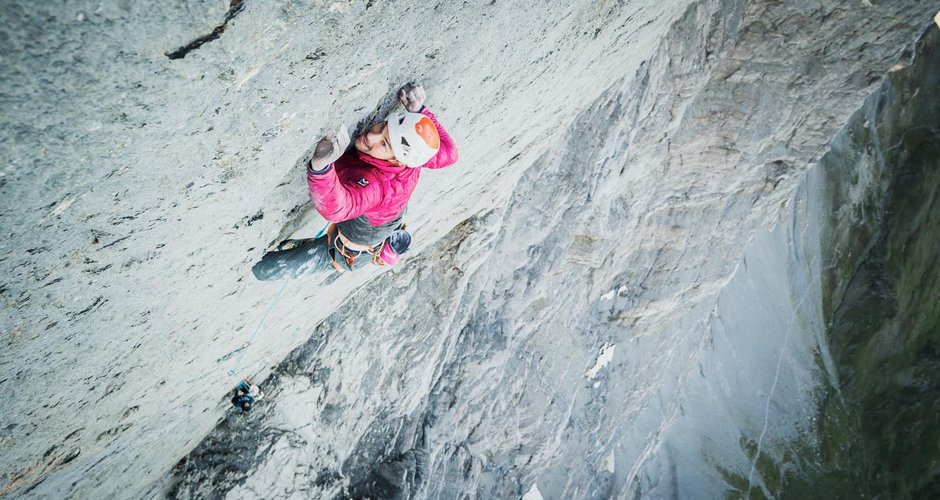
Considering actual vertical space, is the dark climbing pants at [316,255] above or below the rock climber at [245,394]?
above

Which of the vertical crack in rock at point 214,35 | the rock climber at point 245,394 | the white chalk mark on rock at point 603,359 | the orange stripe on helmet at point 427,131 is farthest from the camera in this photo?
the white chalk mark on rock at point 603,359

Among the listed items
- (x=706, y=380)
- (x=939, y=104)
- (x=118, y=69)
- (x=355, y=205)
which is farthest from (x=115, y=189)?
(x=939, y=104)

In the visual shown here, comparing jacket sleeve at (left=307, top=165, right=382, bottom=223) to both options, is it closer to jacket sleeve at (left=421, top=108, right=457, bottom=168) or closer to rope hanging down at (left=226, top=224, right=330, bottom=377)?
jacket sleeve at (left=421, top=108, right=457, bottom=168)

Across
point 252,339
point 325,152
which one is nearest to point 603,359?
point 252,339

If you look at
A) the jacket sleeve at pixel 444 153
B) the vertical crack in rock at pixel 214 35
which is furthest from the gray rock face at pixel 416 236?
the jacket sleeve at pixel 444 153

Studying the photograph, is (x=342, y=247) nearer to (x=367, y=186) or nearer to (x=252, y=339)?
(x=367, y=186)

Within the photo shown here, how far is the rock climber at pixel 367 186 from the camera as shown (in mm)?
2664

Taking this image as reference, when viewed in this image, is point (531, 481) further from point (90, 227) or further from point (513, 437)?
point (90, 227)

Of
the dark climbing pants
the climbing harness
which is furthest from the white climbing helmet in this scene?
the climbing harness

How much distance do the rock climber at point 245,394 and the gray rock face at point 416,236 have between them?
0.18 m

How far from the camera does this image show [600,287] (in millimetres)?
8445

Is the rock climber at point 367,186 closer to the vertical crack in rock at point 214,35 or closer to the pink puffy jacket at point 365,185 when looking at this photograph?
the pink puffy jacket at point 365,185

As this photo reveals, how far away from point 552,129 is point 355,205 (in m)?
3.19

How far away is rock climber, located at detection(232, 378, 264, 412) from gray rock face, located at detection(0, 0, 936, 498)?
0.58 feet
